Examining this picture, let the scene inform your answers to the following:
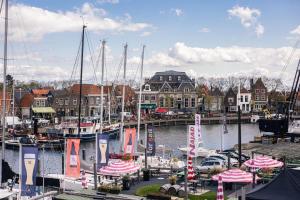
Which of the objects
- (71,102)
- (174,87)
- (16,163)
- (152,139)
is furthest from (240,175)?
(174,87)

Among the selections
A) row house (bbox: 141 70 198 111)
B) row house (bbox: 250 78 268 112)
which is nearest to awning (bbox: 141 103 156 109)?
row house (bbox: 141 70 198 111)

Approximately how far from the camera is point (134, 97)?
156500 mm

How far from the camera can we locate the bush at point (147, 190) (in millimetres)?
29594

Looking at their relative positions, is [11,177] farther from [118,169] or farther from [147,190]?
[147,190]

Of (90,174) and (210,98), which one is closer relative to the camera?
(90,174)

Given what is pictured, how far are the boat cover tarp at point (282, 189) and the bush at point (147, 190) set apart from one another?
1074 cm

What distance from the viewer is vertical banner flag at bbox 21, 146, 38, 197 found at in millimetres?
26983

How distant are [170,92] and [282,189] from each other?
13291cm

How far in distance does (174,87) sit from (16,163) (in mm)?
93591

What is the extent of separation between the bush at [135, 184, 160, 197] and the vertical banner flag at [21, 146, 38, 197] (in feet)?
21.8

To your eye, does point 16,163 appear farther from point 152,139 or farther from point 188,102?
point 188,102

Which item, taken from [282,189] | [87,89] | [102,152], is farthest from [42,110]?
[282,189]

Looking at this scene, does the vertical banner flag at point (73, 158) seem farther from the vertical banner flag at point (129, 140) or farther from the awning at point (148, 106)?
the awning at point (148, 106)

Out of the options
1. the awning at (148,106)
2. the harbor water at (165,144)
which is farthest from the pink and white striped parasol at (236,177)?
the awning at (148,106)
